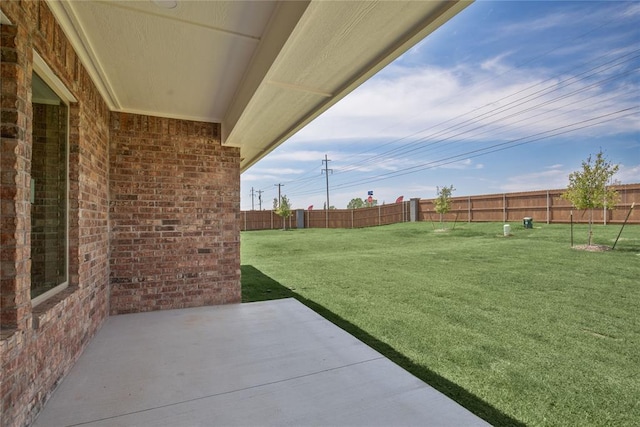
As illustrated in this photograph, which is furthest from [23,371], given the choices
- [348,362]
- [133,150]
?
[133,150]

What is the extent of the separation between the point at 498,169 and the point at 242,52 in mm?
29678

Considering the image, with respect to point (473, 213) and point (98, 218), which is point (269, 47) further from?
point (473, 213)

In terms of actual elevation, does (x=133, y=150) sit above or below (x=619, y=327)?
above

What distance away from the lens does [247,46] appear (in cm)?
250

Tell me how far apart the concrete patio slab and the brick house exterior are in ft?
0.87

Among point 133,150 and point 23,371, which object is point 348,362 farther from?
point 133,150

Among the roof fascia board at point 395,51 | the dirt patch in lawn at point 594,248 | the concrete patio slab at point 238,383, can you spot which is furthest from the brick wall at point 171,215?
the dirt patch in lawn at point 594,248

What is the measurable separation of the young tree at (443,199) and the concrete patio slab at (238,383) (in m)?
16.1

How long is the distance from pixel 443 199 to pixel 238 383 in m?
17.8

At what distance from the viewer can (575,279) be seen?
240 inches

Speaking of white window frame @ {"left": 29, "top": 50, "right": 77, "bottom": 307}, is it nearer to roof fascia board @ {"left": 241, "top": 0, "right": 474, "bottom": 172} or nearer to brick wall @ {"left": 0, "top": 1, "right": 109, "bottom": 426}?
brick wall @ {"left": 0, "top": 1, "right": 109, "bottom": 426}

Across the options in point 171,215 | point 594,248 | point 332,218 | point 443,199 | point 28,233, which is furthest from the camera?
point 332,218

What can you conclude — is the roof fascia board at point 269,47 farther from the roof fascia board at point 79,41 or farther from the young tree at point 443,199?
the young tree at point 443,199

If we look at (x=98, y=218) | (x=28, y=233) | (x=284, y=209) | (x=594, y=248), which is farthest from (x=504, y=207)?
(x=28, y=233)
